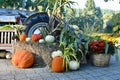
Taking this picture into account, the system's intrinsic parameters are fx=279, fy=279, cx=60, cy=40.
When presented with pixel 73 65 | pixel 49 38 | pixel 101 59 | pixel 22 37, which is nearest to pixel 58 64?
pixel 73 65

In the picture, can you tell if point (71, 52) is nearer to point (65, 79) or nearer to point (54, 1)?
point (65, 79)

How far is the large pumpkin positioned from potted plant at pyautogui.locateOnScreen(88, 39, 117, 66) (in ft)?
5.36

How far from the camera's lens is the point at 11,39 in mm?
8352

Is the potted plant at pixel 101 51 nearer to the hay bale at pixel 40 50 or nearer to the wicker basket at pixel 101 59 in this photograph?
the wicker basket at pixel 101 59

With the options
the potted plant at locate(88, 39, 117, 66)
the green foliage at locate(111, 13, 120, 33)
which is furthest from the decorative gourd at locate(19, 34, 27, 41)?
the green foliage at locate(111, 13, 120, 33)

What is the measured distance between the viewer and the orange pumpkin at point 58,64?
630 cm

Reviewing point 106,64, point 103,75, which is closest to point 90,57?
point 106,64

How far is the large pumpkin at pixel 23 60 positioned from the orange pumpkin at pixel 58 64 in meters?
0.71

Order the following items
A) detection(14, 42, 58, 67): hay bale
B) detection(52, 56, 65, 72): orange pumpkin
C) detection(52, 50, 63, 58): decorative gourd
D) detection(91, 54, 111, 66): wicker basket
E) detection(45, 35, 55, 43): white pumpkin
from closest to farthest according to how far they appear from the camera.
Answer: detection(52, 56, 65, 72): orange pumpkin → detection(52, 50, 63, 58): decorative gourd → detection(14, 42, 58, 67): hay bale → detection(91, 54, 111, 66): wicker basket → detection(45, 35, 55, 43): white pumpkin

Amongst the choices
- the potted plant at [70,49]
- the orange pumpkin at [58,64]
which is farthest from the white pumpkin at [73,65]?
the orange pumpkin at [58,64]

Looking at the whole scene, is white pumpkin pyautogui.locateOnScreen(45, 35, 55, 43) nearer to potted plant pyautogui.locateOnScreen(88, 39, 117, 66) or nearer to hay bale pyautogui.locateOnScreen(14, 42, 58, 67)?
hay bale pyautogui.locateOnScreen(14, 42, 58, 67)

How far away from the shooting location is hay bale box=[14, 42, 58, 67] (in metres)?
6.91

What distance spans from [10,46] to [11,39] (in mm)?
283

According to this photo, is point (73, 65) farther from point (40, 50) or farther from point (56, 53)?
point (40, 50)
